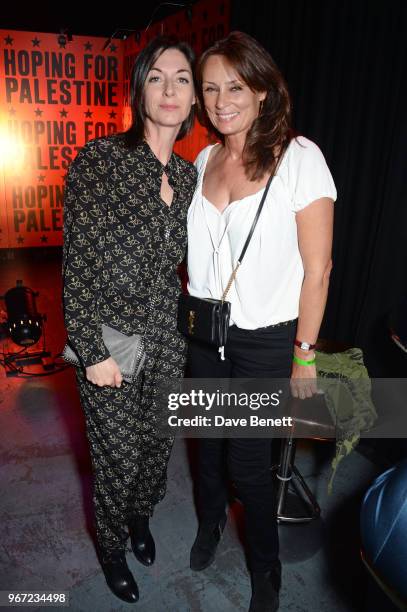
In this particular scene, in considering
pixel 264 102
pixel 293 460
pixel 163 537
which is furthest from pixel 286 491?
pixel 264 102

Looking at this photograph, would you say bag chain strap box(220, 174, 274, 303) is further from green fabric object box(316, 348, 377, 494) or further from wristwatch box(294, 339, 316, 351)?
green fabric object box(316, 348, 377, 494)

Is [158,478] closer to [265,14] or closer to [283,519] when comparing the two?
[283,519]

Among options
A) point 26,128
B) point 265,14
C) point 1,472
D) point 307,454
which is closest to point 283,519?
point 307,454

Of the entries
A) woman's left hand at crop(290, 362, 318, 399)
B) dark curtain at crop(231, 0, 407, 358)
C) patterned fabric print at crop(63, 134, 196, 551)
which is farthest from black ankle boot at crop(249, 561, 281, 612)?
dark curtain at crop(231, 0, 407, 358)

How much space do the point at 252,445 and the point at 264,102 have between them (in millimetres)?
1145

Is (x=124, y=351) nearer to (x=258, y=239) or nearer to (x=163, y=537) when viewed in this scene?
(x=258, y=239)

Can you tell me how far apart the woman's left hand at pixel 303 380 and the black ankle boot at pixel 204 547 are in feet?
2.51

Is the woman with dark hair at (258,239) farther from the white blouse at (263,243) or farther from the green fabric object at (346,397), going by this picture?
the green fabric object at (346,397)

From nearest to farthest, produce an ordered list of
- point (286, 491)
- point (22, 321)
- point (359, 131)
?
point (286, 491), point (359, 131), point (22, 321)

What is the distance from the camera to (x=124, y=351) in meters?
1.57

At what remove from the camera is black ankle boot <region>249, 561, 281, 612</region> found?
5.77 ft

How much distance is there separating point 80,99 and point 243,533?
591 cm

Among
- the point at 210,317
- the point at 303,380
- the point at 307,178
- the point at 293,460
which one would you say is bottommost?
the point at 293,460

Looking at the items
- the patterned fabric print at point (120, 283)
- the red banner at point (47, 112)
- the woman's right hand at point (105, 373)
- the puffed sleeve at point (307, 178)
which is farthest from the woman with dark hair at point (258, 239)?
the red banner at point (47, 112)
